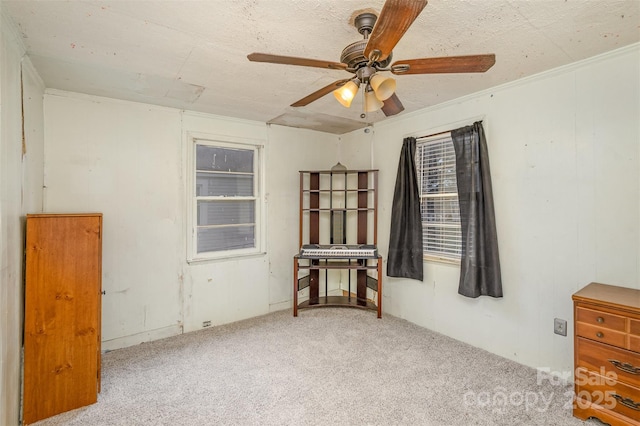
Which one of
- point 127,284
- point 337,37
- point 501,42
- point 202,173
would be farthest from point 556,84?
point 127,284

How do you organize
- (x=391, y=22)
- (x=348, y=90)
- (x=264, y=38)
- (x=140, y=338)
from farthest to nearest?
(x=140, y=338), (x=264, y=38), (x=348, y=90), (x=391, y=22)

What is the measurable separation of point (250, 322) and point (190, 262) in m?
1.00

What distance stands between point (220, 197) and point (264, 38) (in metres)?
2.13

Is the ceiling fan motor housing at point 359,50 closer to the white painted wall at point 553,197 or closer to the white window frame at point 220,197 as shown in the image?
the white painted wall at point 553,197

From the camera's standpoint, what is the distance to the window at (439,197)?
10.2 feet

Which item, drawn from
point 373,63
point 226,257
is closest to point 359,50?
point 373,63

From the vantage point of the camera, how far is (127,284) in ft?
9.89

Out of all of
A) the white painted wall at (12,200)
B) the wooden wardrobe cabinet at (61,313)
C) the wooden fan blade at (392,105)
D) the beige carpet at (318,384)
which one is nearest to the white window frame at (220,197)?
the beige carpet at (318,384)

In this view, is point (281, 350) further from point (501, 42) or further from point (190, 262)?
point (501, 42)

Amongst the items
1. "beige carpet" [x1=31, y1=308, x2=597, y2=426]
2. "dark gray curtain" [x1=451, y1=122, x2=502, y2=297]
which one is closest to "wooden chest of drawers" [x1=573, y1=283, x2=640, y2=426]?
"beige carpet" [x1=31, y1=308, x2=597, y2=426]

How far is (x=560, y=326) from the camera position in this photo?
2.35m

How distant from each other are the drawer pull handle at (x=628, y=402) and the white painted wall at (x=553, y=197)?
52 centimetres

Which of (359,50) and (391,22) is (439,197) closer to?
(359,50)

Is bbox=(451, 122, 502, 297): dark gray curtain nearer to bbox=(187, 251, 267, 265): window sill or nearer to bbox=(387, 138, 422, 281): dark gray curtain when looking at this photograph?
bbox=(387, 138, 422, 281): dark gray curtain
